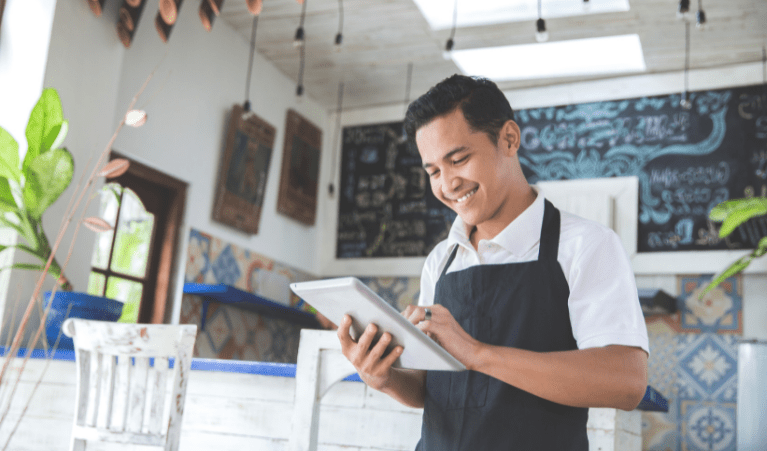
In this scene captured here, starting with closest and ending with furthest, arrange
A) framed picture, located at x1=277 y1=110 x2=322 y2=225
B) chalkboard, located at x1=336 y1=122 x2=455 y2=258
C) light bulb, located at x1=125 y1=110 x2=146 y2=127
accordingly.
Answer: light bulb, located at x1=125 y1=110 x2=146 y2=127, framed picture, located at x1=277 y1=110 x2=322 y2=225, chalkboard, located at x1=336 y1=122 x2=455 y2=258

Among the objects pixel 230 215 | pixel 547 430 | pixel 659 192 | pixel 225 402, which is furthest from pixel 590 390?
pixel 659 192

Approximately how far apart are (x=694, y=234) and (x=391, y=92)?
260cm

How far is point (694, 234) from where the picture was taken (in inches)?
191

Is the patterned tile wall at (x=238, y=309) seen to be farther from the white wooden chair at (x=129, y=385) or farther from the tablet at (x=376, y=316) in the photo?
the tablet at (x=376, y=316)

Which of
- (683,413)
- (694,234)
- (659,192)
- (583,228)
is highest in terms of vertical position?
(659,192)

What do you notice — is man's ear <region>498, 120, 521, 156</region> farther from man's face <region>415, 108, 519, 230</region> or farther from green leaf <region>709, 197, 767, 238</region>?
green leaf <region>709, 197, 767, 238</region>

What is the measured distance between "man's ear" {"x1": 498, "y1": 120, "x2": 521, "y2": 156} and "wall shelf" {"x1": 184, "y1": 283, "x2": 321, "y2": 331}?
296cm

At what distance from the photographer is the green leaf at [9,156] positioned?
117 inches

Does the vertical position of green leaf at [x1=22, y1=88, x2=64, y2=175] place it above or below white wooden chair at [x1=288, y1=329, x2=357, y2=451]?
above

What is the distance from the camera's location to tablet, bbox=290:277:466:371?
1122mm

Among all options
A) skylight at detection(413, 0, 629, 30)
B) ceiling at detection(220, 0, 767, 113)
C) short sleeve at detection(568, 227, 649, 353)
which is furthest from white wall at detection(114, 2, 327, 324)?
short sleeve at detection(568, 227, 649, 353)

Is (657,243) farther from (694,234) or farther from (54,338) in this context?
(54,338)

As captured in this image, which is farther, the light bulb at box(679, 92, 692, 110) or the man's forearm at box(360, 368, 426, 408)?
the light bulb at box(679, 92, 692, 110)

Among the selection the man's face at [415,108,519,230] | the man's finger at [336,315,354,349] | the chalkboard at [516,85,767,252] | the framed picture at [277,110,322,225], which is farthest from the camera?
the framed picture at [277,110,322,225]
